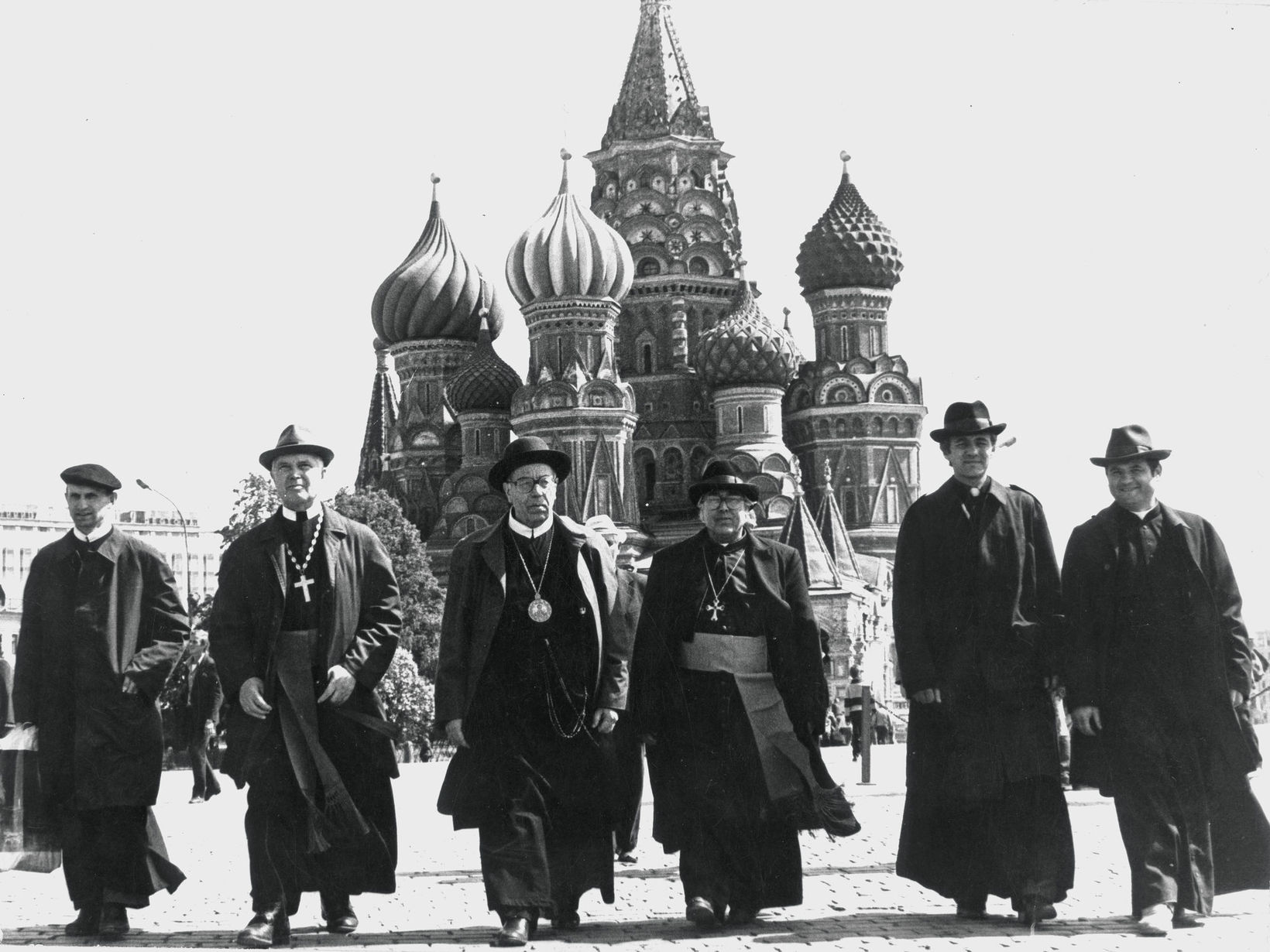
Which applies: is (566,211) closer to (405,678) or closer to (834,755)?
(405,678)

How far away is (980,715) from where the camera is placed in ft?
25.2

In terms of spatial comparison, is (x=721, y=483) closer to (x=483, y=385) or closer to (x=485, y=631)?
(x=485, y=631)

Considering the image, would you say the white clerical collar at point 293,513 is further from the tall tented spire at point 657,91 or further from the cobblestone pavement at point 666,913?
the tall tented spire at point 657,91

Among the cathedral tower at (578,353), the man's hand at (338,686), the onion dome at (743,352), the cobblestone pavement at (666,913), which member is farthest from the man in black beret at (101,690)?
the onion dome at (743,352)

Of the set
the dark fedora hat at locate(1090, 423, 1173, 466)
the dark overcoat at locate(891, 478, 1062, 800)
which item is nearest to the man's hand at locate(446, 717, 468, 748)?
the dark overcoat at locate(891, 478, 1062, 800)

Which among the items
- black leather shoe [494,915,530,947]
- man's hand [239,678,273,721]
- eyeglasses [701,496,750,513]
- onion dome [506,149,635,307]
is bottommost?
black leather shoe [494,915,530,947]

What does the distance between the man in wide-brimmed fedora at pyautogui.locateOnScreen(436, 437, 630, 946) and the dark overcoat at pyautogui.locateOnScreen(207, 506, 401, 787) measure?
0.82 ft

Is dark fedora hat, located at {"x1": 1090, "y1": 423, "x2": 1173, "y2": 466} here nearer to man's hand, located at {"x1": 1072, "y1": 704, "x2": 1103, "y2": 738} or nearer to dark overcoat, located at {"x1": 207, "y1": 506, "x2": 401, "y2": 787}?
man's hand, located at {"x1": 1072, "y1": 704, "x2": 1103, "y2": 738}

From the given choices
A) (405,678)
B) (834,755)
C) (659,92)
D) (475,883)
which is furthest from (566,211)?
(475,883)

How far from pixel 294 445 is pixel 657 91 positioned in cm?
5504

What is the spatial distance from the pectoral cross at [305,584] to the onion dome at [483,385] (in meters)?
51.5

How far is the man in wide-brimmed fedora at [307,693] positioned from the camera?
744cm

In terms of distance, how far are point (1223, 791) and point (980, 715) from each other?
96cm

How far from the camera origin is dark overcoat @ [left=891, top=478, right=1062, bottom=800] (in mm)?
7652
